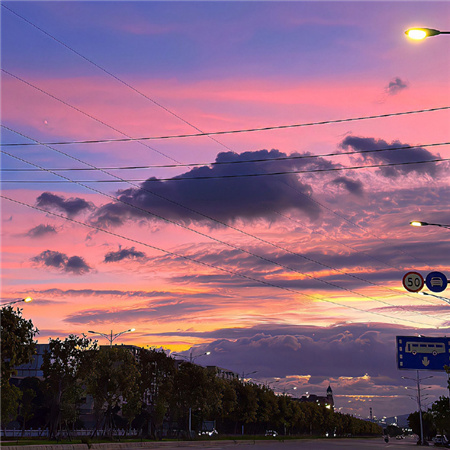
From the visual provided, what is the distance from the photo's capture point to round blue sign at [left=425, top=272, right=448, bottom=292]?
Answer: 39.6 metres

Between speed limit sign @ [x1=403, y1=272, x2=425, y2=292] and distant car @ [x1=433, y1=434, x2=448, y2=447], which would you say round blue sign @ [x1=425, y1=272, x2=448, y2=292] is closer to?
speed limit sign @ [x1=403, y1=272, x2=425, y2=292]

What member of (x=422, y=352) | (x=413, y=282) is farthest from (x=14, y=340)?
(x=422, y=352)

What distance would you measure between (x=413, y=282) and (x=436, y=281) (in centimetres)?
269

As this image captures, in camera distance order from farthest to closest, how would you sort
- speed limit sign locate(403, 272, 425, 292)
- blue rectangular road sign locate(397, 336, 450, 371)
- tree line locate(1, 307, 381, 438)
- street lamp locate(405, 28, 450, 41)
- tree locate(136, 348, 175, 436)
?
tree locate(136, 348, 175, 436), blue rectangular road sign locate(397, 336, 450, 371), tree line locate(1, 307, 381, 438), speed limit sign locate(403, 272, 425, 292), street lamp locate(405, 28, 450, 41)

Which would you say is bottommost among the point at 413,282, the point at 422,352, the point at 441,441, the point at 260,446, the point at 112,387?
the point at 441,441

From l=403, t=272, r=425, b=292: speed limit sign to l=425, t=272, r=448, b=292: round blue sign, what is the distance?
2027mm

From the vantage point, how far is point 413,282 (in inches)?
1673

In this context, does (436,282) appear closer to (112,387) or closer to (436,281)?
(436,281)

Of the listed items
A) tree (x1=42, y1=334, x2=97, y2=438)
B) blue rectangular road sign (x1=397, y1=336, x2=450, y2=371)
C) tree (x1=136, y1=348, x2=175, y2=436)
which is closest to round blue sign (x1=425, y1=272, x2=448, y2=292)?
blue rectangular road sign (x1=397, y1=336, x2=450, y2=371)

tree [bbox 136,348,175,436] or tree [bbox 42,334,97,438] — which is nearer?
tree [bbox 42,334,97,438]

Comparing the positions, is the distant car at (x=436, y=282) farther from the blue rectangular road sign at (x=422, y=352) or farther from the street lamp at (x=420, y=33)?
the street lamp at (x=420, y=33)

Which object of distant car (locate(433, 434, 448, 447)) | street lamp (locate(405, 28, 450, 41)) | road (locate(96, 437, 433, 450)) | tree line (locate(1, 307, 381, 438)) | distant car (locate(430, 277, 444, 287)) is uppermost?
street lamp (locate(405, 28, 450, 41))

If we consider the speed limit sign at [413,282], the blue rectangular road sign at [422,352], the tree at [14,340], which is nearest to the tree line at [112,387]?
the tree at [14,340]

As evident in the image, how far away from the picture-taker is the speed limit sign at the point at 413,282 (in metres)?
42.1
